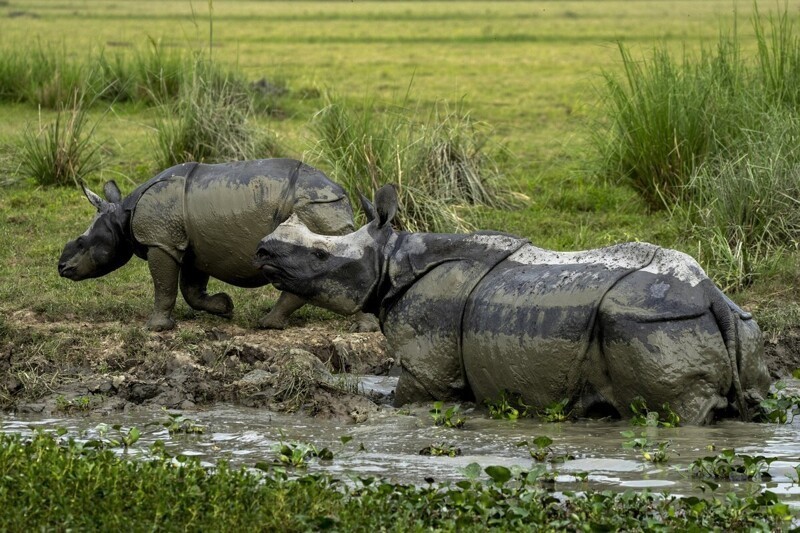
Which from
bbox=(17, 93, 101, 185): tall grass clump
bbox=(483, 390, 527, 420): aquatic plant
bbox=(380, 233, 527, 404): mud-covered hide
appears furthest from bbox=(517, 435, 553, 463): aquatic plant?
bbox=(17, 93, 101, 185): tall grass clump

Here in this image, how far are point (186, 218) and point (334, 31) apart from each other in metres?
27.6

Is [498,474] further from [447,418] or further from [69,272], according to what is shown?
[69,272]

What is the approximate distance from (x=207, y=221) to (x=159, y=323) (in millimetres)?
747

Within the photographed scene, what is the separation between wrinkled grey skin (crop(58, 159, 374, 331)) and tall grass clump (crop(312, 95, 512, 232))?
2272 mm

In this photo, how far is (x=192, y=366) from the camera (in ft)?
27.0

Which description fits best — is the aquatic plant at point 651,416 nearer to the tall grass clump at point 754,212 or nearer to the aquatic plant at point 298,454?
the aquatic plant at point 298,454

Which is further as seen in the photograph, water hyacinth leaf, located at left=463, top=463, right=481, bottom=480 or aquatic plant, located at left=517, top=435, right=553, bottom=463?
aquatic plant, located at left=517, top=435, right=553, bottom=463

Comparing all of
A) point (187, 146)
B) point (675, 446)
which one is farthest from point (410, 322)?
point (187, 146)

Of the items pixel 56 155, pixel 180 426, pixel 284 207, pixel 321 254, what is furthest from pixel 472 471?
pixel 56 155

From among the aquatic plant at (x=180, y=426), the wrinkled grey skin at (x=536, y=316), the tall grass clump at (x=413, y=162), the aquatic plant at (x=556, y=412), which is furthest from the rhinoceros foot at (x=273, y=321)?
the aquatic plant at (x=556, y=412)

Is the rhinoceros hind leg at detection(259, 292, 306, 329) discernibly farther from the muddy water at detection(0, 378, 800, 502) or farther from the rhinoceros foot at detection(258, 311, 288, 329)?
the muddy water at detection(0, 378, 800, 502)

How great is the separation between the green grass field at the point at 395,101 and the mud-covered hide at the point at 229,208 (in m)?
0.72

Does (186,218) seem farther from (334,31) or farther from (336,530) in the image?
(334,31)

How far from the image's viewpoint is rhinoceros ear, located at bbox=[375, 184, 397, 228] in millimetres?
7647
